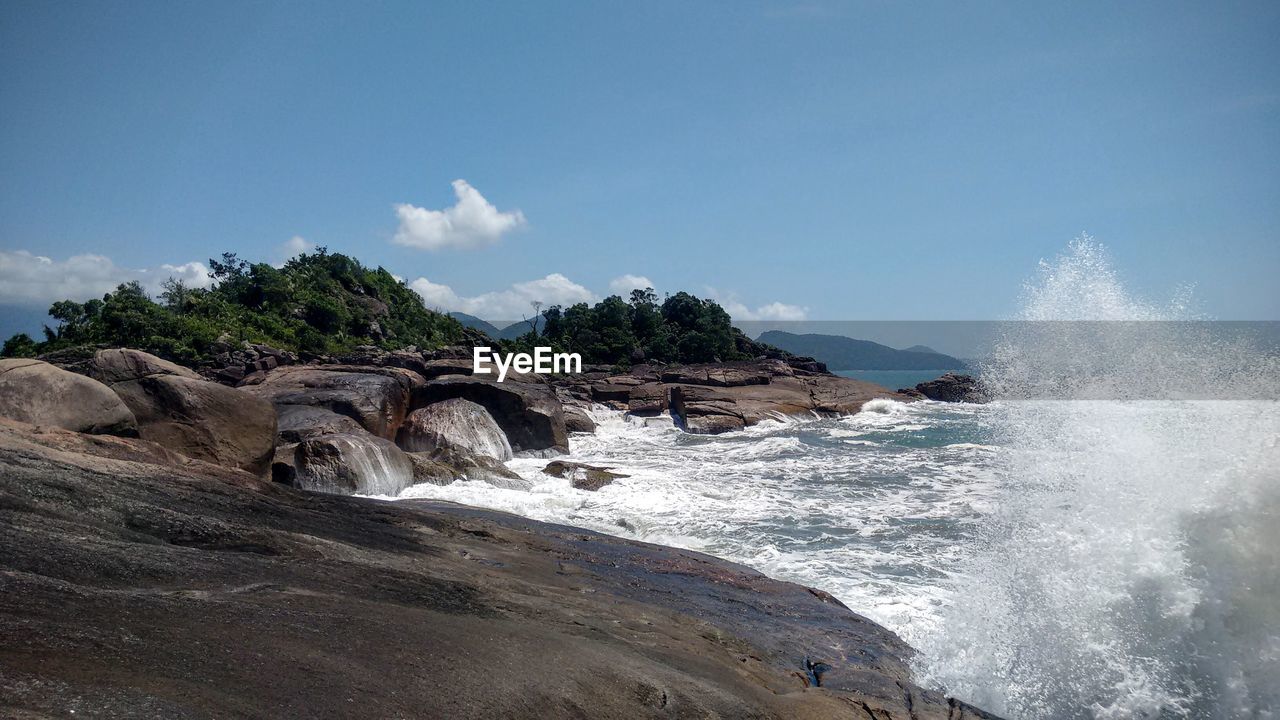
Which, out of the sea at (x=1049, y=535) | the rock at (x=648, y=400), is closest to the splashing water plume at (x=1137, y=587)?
the sea at (x=1049, y=535)

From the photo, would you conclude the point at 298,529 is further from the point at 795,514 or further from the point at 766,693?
the point at 795,514

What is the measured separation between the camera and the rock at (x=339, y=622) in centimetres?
314

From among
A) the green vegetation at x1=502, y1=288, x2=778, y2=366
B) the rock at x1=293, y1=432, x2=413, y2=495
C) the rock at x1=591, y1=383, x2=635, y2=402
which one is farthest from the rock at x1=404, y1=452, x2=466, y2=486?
the green vegetation at x1=502, y1=288, x2=778, y2=366

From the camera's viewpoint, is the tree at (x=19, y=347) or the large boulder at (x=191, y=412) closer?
the large boulder at (x=191, y=412)

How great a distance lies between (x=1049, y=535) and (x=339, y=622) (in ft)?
34.2

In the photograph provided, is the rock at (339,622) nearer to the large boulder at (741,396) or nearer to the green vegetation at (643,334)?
the large boulder at (741,396)

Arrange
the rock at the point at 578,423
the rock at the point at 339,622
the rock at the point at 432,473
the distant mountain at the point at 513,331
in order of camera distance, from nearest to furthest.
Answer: the rock at the point at 339,622
the rock at the point at 432,473
the rock at the point at 578,423
the distant mountain at the point at 513,331

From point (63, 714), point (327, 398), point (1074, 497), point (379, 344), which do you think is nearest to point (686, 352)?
point (379, 344)

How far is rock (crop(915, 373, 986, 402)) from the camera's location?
51.3 metres

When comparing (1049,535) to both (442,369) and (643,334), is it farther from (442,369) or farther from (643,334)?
(643,334)

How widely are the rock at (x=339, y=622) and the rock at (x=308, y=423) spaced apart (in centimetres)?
695

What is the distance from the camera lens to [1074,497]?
40.0 feet

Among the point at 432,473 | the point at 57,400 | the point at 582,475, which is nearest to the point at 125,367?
the point at 57,400

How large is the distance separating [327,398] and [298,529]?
39.0ft
